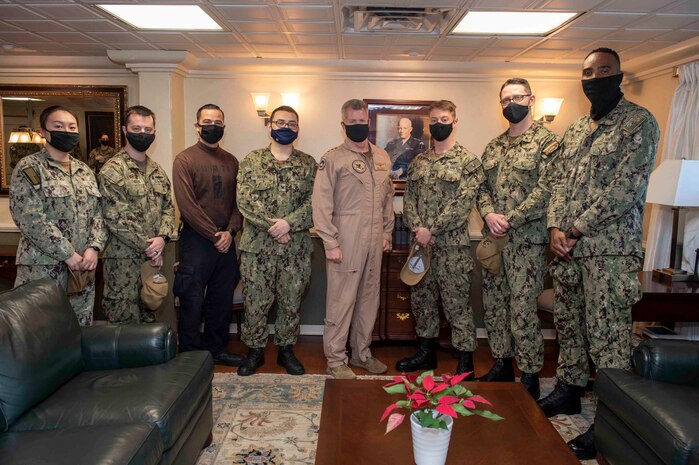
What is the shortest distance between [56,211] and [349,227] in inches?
66.5

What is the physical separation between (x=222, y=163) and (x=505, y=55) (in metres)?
2.35

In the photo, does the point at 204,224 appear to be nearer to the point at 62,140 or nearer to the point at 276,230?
the point at 276,230

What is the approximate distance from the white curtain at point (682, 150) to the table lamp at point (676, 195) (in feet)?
0.53

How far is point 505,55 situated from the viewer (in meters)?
3.80

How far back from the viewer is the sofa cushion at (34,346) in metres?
1.81

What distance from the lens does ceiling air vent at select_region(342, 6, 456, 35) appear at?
2863mm

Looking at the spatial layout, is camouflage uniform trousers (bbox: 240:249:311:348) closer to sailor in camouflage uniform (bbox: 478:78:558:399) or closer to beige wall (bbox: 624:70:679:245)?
sailor in camouflage uniform (bbox: 478:78:558:399)

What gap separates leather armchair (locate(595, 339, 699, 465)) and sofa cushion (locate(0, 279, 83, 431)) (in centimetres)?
240

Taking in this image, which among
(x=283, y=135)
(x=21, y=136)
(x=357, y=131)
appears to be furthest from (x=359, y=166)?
(x=21, y=136)

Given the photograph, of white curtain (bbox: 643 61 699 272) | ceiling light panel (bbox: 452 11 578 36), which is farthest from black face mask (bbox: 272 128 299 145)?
white curtain (bbox: 643 61 699 272)

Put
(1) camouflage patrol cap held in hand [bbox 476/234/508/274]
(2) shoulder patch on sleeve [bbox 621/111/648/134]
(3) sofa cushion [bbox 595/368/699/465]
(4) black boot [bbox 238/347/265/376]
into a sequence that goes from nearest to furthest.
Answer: (3) sofa cushion [bbox 595/368/699/465] < (2) shoulder patch on sleeve [bbox 621/111/648/134] < (1) camouflage patrol cap held in hand [bbox 476/234/508/274] < (4) black boot [bbox 238/347/265/376]

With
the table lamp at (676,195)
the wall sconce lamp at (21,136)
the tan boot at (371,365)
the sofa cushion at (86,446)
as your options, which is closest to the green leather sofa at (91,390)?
the sofa cushion at (86,446)

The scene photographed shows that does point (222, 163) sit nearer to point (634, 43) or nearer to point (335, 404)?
point (335, 404)

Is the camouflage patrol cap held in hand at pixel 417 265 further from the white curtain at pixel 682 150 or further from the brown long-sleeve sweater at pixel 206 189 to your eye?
the white curtain at pixel 682 150
